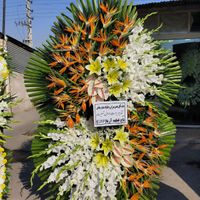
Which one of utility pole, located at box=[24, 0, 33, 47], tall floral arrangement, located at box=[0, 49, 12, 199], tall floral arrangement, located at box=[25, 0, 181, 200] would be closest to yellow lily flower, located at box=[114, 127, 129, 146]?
tall floral arrangement, located at box=[25, 0, 181, 200]

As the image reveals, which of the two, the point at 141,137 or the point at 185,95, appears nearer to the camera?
the point at 141,137

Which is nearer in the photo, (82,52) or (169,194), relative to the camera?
(82,52)

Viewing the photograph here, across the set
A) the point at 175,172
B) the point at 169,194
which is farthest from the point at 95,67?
the point at 175,172

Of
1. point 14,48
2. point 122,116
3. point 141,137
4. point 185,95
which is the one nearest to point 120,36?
point 122,116

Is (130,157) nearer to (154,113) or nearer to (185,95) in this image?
(154,113)

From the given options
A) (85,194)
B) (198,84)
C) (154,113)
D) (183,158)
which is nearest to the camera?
(85,194)

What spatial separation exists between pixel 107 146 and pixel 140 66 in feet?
2.75

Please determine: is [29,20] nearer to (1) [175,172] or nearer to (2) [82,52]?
(1) [175,172]

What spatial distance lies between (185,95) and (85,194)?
18.3ft

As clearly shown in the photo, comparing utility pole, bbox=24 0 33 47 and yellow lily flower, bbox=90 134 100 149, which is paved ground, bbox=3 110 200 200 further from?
utility pole, bbox=24 0 33 47

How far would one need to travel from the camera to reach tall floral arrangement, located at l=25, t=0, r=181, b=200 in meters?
2.99

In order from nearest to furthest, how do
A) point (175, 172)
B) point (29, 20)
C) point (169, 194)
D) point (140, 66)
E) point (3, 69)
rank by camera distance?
point (3, 69) < point (140, 66) < point (169, 194) < point (175, 172) < point (29, 20)

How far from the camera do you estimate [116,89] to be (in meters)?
2.99

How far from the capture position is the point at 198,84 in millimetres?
7906
